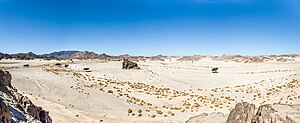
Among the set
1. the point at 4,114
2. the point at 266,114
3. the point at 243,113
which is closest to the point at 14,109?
the point at 4,114

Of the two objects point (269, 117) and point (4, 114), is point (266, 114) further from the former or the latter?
point (4, 114)

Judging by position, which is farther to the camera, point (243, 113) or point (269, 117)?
point (243, 113)

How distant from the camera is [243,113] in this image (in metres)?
12.1

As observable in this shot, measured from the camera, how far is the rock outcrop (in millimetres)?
11708

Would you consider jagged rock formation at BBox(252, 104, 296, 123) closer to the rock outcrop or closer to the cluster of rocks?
the cluster of rocks

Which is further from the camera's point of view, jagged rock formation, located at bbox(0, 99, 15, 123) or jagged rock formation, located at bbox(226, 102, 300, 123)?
jagged rock formation, located at bbox(226, 102, 300, 123)

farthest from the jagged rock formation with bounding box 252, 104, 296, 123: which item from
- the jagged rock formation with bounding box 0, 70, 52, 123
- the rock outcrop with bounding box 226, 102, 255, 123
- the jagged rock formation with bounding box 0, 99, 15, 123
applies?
the jagged rock formation with bounding box 0, 99, 15, 123

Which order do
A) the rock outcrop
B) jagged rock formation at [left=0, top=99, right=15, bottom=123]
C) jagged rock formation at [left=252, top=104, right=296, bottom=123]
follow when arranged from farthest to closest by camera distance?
the rock outcrop → jagged rock formation at [left=252, top=104, right=296, bottom=123] → jagged rock formation at [left=0, top=99, right=15, bottom=123]

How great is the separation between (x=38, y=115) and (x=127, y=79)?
1392 inches

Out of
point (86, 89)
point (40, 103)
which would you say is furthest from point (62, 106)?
point (86, 89)

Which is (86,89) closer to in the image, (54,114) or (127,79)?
(54,114)

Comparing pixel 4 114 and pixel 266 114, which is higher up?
pixel 4 114

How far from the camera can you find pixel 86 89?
1237 inches

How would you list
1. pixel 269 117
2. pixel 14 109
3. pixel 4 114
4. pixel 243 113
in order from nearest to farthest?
pixel 4 114, pixel 269 117, pixel 14 109, pixel 243 113
